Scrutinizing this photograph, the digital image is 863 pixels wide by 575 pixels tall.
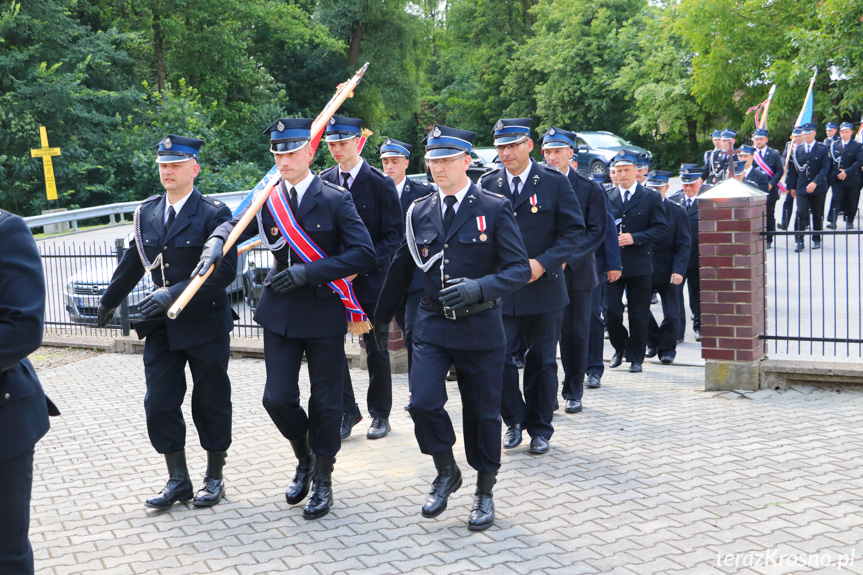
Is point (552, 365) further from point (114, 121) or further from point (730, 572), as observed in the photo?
point (114, 121)

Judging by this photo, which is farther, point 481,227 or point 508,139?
point 508,139

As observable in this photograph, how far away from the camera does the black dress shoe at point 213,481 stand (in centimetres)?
563

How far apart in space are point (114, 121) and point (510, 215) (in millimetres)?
27884

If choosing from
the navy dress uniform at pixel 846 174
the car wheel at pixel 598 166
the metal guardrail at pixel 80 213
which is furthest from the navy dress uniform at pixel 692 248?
the car wheel at pixel 598 166

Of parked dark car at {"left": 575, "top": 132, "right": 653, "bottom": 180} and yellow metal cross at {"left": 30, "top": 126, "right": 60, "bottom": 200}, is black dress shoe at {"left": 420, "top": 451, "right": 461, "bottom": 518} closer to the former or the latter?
yellow metal cross at {"left": 30, "top": 126, "right": 60, "bottom": 200}

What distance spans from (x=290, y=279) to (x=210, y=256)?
447 millimetres

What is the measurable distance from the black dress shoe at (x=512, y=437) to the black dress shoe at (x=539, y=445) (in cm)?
13

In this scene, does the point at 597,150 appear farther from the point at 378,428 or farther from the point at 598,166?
the point at 378,428

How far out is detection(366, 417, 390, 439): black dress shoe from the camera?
707 cm

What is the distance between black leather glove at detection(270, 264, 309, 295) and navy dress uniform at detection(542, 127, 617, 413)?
2931mm

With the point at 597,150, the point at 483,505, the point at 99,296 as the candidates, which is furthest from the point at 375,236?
the point at 597,150

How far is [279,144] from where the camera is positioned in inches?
213

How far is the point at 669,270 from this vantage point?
10.3m

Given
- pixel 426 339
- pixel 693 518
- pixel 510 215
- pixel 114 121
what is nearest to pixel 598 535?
pixel 693 518
